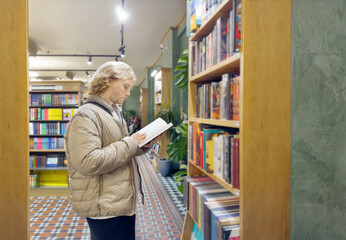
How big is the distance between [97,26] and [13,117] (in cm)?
518

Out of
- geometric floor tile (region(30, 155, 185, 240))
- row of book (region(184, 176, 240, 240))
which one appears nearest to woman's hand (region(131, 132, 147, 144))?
row of book (region(184, 176, 240, 240))

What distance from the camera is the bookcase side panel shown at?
1.12 metres

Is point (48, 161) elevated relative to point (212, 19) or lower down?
lower down

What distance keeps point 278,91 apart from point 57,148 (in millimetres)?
3975

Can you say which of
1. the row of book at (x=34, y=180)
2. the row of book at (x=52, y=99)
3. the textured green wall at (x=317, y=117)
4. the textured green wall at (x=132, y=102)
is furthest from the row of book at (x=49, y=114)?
the textured green wall at (x=132, y=102)

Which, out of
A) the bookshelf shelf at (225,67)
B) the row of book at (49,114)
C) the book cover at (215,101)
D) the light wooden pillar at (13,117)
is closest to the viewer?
the light wooden pillar at (13,117)

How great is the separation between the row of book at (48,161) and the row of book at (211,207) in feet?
9.60

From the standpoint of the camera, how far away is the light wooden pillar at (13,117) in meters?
0.88

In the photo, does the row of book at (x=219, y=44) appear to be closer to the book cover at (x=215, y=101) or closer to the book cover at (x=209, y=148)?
the book cover at (x=215, y=101)

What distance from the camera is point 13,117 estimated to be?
89 centimetres

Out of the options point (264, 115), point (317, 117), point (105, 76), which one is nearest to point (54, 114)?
point (105, 76)

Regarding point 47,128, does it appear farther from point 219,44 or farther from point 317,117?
point 317,117

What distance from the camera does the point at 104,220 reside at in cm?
138

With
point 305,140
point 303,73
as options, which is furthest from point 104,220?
point 303,73
